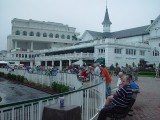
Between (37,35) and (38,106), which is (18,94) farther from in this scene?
(37,35)

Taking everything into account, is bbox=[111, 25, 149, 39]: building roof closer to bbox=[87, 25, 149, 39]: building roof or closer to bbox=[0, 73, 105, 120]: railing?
bbox=[87, 25, 149, 39]: building roof

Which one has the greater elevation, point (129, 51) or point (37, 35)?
point (37, 35)

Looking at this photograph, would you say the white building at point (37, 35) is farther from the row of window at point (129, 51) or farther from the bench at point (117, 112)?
the bench at point (117, 112)

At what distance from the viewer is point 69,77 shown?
1622cm

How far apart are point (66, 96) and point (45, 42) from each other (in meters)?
86.9

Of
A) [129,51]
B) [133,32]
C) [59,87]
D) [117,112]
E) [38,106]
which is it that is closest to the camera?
[38,106]

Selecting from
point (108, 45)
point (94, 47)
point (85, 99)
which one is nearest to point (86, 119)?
point (85, 99)

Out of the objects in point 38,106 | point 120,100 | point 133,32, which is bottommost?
point 120,100

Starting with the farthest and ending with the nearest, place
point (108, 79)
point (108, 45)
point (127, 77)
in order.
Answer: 1. point (108, 45)
2. point (108, 79)
3. point (127, 77)

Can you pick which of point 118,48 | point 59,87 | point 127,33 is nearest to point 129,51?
point 118,48

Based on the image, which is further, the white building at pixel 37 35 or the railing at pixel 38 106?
the white building at pixel 37 35

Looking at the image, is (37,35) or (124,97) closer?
(124,97)

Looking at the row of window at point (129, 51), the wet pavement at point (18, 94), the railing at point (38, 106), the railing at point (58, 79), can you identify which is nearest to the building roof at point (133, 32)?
the row of window at point (129, 51)

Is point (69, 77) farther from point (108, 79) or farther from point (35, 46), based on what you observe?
point (35, 46)
